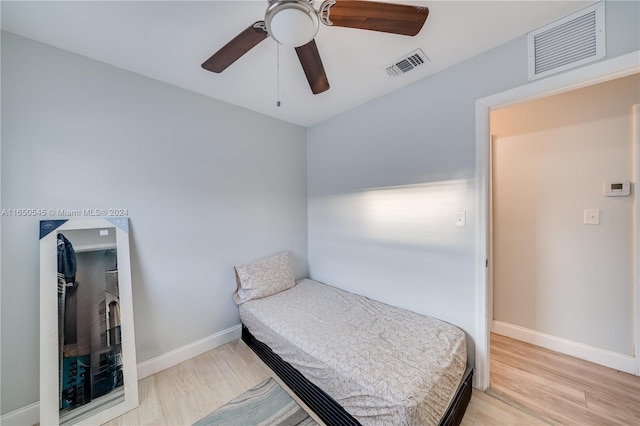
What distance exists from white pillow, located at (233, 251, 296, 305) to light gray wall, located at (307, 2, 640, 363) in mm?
577

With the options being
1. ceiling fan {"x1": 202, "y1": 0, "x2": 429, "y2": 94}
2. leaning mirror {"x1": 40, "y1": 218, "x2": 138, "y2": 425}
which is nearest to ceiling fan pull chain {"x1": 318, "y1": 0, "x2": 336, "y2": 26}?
ceiling fan {"x1": 202, "y1": 0, "x2": 429, "y2": 94}

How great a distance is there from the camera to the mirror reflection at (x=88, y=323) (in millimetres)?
1491

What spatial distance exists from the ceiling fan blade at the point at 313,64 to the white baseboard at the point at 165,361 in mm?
2489

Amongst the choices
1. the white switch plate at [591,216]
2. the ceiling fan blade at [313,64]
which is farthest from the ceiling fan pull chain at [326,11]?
the white switch plate at [591,216]

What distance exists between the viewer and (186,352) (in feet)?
6.83

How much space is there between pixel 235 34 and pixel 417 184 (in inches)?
71.7

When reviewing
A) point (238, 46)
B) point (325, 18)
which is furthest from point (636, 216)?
point (238, 46)

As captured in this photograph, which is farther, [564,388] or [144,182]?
[144,182]

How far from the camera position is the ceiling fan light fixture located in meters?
0.97

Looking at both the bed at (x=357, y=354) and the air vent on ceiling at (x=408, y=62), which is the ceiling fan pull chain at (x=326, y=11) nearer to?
the air vent on ceiling at (x=408, y=62)

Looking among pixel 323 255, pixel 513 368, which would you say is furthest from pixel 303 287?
pixel 513 368

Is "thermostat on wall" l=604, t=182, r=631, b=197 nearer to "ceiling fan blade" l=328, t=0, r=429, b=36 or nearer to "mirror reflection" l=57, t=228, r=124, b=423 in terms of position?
"ceiling fan blade" l=328, t=0, r=429, b=36

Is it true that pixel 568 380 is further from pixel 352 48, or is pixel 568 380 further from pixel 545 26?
pixel 352 48

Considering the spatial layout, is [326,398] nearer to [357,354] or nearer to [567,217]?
[357,354]
